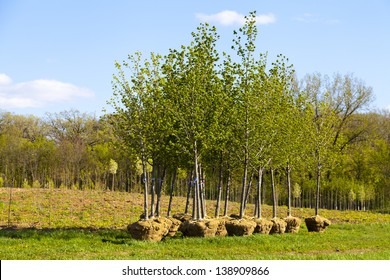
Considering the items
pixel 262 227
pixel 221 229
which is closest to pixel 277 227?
pixel 262 227

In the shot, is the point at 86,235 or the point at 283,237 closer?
the point at 86,235

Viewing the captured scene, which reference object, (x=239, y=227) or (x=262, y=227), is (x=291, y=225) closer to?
(x=262, y=227)

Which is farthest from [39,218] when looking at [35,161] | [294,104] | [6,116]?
[6,116]

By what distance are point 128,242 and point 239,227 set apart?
4.44m

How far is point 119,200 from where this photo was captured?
3262 cm

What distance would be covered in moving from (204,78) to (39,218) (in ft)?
37.4

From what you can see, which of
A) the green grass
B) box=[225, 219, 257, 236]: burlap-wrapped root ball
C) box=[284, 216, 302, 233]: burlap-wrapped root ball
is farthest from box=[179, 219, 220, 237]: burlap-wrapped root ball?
box=[284, 216, 302, 233]: burlap-wrapped root ball

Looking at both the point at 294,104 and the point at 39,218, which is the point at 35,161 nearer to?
the point at 39,218

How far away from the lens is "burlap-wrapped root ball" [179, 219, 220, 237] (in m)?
17.5

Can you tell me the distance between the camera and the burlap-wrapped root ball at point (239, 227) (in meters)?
18.2

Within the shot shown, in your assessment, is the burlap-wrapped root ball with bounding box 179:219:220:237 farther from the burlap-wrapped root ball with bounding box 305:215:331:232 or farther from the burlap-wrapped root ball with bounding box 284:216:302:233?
the burlap-wrapped root ball with bounding box 305:215:331:232

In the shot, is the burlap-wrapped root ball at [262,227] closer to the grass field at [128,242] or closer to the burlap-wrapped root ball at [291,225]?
the grass field at [128,242]

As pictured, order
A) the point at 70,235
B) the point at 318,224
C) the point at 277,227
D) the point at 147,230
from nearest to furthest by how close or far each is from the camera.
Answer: the point at 147,230
the point at 70,235
the point at 277,227
the point at 318,224

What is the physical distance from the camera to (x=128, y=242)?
1623cm
